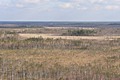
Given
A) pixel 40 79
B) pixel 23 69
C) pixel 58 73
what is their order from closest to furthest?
pixel 40 79, pixel 58 73, pixel 23 69

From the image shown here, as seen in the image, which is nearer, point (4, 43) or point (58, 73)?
point (58, 73)

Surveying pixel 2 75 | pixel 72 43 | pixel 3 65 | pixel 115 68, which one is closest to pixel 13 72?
pixel 2 75

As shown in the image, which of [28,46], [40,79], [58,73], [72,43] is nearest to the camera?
[40,79]

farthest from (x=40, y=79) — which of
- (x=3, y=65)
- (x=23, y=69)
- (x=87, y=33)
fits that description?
(x=87, y=33)

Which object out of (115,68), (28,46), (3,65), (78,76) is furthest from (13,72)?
(28,46)

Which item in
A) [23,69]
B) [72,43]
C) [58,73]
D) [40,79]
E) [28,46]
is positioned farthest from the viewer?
[72,43]

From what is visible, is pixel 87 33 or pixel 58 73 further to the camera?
pixel 87 33

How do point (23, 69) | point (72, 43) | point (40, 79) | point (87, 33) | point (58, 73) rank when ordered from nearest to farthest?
1. point (40, 79)
2. point (58, 73)
3. point (23, 69)
4. point (72, 43)
5. point (87, 33)

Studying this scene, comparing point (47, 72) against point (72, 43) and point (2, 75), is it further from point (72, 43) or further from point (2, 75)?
point (72, 43)

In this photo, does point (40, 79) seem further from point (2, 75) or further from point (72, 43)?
point (72, 43)
